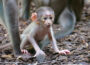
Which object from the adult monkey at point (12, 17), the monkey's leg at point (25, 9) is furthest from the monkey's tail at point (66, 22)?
the adult monkey at point (12, 17)

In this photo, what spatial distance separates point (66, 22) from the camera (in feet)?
22.8

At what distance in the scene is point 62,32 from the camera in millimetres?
6184

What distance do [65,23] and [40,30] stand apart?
2.15 meters

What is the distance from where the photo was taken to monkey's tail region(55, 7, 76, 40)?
6.12 meters

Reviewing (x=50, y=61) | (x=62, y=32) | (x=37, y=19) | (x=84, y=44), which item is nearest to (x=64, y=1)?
(x=62, y=32)

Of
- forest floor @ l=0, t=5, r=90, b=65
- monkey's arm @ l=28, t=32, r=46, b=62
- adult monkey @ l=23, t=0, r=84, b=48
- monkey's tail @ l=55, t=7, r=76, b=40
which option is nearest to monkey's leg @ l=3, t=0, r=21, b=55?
monkey's arm @ l=28, t=32, r=46, b=62

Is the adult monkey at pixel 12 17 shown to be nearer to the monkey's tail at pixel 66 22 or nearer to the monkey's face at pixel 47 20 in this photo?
the monkey's face at pixel 47 20

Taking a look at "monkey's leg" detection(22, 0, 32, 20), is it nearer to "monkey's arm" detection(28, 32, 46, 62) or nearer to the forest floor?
the forest floor

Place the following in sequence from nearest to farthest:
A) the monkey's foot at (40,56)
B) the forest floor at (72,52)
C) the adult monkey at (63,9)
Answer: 1. the forest floor at (72,52)
2. the monkey's foot at (40,56)
3. the adult monkey at (63,9)

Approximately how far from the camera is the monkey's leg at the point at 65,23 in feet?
17.6

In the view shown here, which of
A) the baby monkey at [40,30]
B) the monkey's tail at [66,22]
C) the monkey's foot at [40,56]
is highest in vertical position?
the baby monkey at [40,30]

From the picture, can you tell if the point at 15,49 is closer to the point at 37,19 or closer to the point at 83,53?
the point at 37,19

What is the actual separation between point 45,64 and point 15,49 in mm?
597

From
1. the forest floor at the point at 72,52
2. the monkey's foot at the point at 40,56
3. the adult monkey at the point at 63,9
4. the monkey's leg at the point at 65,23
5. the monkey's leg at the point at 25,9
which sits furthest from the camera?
the monkey's leg at the point at 25,9
